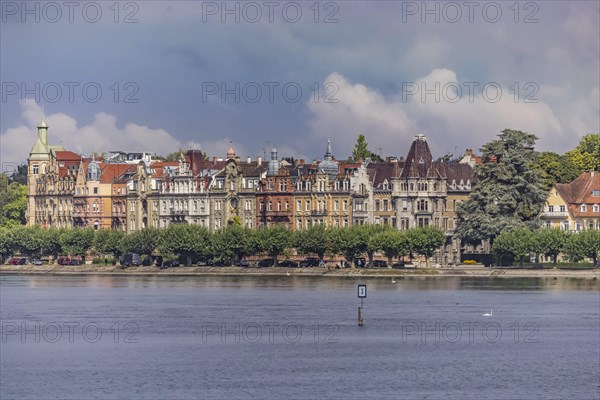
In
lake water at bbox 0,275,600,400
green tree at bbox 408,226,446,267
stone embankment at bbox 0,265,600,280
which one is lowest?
lake water at bbox 0,275,600,400

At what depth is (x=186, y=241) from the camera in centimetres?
16262

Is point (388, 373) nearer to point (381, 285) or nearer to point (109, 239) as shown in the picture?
point (381, 285)

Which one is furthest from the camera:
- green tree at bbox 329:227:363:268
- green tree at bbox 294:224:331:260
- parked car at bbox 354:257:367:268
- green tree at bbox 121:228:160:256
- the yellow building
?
green tree at bbox 121:228:160:256

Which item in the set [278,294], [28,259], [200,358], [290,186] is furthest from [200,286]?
[200,358]

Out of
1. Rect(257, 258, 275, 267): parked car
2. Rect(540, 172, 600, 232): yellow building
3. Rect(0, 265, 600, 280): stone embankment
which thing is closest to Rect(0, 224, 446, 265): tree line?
Rect(257, 258, 275, 267): parked car

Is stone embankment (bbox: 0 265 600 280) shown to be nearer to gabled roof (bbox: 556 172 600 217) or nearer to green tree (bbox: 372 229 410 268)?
green tree (bbox: 372 229 410 268)

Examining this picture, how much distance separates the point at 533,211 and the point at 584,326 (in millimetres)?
51023

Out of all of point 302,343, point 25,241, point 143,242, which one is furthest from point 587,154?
point 302,343

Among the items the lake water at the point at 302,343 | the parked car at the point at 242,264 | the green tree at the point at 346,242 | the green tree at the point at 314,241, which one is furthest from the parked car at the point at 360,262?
the lake water at the point at 302,343

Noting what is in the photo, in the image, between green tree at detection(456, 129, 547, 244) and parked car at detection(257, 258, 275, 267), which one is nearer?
green tree at detection(456, 129, 547, 244)

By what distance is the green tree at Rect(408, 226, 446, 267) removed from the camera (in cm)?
15250

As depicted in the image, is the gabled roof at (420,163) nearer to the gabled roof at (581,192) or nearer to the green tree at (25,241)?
the gabled roof at (581,192)

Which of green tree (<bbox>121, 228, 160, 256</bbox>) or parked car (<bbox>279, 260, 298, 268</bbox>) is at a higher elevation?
green tree (<bbox>121, 228, 160, 256</bbox>)

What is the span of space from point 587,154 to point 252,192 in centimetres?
3601
